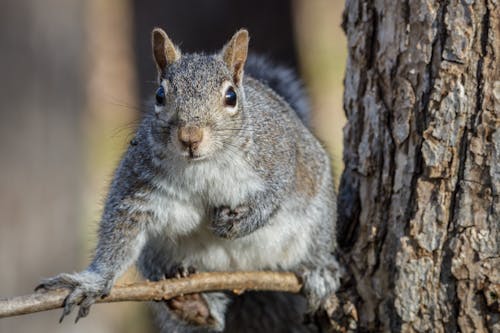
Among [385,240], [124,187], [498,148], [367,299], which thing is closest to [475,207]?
[498,148]

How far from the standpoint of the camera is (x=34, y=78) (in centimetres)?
481

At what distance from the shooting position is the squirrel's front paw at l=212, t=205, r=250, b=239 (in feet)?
9.70

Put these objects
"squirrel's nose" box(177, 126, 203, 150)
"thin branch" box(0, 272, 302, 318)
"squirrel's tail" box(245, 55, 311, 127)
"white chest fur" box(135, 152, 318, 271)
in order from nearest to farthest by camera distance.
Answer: "thin branch" box(0, 272, 302, 318) → "squirrel's nose" box(177, 126, 203, 150) → "white chest fur" box(135, 152, 318, 271) → "squirrel's tail" box(245, 55, 311, 127)

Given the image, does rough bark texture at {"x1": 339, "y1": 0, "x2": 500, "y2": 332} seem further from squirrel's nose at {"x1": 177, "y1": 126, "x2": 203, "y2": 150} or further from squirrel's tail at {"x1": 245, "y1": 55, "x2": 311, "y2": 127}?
→ squirrel's tail at {"x1": 245, "y1": 55, "x2": 311, "y2": 127}

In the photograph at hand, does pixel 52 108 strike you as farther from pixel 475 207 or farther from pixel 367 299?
pixel 475 207

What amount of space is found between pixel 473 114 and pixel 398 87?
31cm

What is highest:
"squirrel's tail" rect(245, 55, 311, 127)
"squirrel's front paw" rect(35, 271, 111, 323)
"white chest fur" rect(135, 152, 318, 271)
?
"squirrel's tail" rect(245, 55, 311, 127)

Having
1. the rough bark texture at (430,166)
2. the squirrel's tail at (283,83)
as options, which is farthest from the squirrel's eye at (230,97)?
the squirrel's tail at (283,83)

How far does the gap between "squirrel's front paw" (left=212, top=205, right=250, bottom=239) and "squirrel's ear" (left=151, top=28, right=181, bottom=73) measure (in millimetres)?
534

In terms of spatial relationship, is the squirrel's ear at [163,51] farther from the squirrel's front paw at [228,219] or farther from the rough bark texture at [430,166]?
the rough bark texture at [430,166]

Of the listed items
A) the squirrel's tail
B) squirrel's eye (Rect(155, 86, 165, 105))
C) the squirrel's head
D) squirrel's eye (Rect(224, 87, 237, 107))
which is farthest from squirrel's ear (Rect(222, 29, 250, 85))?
the squirrel's tail

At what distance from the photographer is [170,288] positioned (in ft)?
9.06

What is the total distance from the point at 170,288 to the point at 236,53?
2.74ft

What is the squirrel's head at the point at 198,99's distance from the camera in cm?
263
